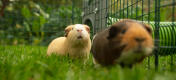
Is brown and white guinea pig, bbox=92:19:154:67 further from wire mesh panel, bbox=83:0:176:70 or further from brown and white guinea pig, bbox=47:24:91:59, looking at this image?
brown and white guinea pig, bbox=47:24:91:59

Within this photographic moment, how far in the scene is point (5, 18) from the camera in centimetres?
962

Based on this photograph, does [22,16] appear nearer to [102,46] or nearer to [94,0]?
[94,0]

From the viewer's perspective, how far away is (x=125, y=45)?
204cm

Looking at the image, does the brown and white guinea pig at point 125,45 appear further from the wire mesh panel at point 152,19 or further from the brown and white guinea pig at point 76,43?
the brown and white guinea pig at point 76,43

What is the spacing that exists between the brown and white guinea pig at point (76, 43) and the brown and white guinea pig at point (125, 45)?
2.70ft

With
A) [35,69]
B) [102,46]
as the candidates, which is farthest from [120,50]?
[35,69]

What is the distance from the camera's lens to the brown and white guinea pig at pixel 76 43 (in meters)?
3.43

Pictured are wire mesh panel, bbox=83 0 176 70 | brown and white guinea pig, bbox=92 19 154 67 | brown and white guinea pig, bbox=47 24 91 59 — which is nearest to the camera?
brown and white guinea pig, bbox=92 19 154 67

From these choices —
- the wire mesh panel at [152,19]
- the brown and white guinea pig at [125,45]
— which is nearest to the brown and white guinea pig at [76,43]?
the wire mesh panel at [152,19]

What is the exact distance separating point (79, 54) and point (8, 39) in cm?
690

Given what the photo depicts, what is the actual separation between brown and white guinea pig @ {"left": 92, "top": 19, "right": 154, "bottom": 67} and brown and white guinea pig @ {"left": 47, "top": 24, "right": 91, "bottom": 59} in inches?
32.4

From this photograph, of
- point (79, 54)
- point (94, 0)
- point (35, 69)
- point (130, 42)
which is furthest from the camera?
point (94, 0)

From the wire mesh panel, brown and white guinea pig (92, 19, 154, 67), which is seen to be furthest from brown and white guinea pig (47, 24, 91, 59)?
brown and white guinea pig (92, 19, 154, 67)

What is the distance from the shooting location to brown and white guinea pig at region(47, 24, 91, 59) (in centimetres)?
343
